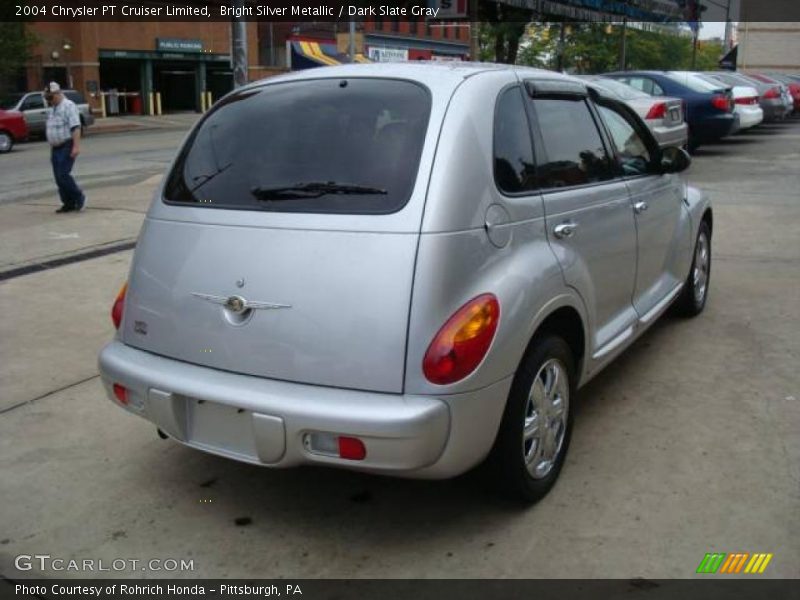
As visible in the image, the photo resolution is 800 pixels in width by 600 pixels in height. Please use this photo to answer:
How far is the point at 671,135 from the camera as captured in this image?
43.3ft

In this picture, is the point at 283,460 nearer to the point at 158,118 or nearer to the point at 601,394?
the point at 601,394

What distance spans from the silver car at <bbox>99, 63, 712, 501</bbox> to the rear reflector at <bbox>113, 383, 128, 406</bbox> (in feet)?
0.07

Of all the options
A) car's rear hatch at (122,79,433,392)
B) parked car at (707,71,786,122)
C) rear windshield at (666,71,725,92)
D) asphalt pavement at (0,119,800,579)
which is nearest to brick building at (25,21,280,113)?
parked car at (707,71,786,122)

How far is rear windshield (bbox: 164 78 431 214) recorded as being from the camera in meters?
3.10

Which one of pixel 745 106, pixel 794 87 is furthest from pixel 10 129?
pixel 794 87

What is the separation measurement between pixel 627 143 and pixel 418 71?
5.75ft

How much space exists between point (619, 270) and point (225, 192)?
6.54 feet

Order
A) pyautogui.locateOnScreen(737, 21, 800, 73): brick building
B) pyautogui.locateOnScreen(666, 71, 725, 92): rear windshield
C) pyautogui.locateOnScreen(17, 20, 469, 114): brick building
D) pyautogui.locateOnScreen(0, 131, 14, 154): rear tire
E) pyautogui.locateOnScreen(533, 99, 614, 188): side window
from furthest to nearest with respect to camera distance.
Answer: pyautogui.locateOnScreen(737, 21, 800, 73): brick building → pyautogui.locateOnScreen(17, 20, 469, 114): brick building → pyautogui.locateOnScreen(0, 131, 14, 154): rear tire → pyautogui.locateOnScreen(666, 71, 725, 92): rear windshield → pyautogui.locateOnScreen(533, 99, 614, 188): side window

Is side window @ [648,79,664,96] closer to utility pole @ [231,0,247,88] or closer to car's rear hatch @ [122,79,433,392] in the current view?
utility pole @ [231,0,247,88]

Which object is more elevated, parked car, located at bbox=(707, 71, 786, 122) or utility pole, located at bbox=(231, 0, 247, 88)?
utility pole, located at bbox=(231, 0, 247, 88)

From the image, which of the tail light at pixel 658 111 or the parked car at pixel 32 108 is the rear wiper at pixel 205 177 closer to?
the tail light at pixel 658 111

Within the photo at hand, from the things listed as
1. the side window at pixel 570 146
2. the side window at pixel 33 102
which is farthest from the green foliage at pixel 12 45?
the side window at pixel 570 146

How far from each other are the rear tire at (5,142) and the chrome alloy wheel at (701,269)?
69.3ft

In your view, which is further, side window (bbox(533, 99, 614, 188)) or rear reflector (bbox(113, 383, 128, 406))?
side window (bbox(533, 99, 614, 188))
